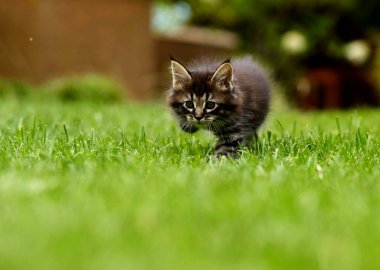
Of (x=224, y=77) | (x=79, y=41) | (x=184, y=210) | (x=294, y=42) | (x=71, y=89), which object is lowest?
(x=184, y=210)

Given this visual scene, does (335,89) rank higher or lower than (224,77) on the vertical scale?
higher

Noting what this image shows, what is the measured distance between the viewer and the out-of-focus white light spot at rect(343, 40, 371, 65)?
22.1 m

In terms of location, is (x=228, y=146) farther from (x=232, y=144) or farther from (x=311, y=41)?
(x=311, y=41)

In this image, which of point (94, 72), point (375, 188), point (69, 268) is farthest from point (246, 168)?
point (94, 72)

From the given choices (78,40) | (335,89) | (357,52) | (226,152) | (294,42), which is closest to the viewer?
(226,152)

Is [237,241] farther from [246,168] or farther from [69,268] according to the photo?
[246,168]

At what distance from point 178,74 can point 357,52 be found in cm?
1708

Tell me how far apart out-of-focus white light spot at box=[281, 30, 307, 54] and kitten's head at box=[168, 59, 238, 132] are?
16.0 metres

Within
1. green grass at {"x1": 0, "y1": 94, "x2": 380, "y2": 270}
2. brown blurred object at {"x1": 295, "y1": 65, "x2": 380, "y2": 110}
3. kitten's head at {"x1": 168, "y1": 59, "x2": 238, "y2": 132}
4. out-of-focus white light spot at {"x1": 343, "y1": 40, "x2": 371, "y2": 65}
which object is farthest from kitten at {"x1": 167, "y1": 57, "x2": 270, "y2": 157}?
brown blurred object at {"x1": 295, "y1": 65, "x2": 380, "y2": 110}

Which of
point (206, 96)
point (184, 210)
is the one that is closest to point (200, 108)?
point (206, 96)

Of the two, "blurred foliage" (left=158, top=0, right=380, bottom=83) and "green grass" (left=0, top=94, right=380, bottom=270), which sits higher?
"blurred foliage" (left=158, top=0, right=380, bottom=83)

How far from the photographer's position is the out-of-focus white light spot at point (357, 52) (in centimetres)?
2209

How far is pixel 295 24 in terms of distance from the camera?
76.7ft

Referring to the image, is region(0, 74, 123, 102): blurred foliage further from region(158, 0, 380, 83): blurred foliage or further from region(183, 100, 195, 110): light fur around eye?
region(183, 100, 195, 110): light fur around eye
